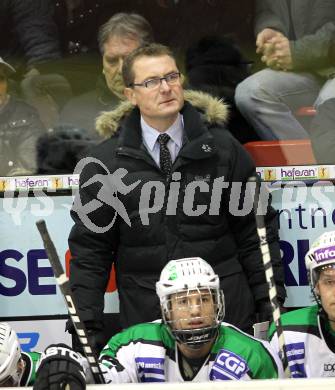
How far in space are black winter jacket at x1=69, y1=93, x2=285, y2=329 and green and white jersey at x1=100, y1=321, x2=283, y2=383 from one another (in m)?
0.48

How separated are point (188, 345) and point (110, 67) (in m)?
1.67

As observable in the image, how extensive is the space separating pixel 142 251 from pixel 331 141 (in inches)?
45.0

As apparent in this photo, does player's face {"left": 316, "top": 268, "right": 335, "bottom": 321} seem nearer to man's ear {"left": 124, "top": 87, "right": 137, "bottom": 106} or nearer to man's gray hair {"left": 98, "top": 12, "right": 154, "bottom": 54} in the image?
man's ear {"left": 124, "top": 87, "right": 137, "bottom": 106}

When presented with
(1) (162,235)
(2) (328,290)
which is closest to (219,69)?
(1) (162,235)

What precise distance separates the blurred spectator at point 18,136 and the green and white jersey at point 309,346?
5.57ft

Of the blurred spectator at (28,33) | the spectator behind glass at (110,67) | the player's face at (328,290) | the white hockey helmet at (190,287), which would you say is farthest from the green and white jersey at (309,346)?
the blurred spectator at (28,33)

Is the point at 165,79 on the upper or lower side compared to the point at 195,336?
upper

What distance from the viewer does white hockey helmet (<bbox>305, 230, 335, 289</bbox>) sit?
186 inches

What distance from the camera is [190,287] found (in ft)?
15.4

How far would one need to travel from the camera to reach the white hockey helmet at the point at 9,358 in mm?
4520

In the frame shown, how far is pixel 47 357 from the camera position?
4242mm

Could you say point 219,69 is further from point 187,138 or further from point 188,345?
point 188,345

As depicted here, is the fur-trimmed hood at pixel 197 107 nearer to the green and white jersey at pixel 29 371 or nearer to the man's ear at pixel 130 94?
the man's ear at pixel 130 94

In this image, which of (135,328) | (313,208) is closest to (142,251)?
(135,328)
